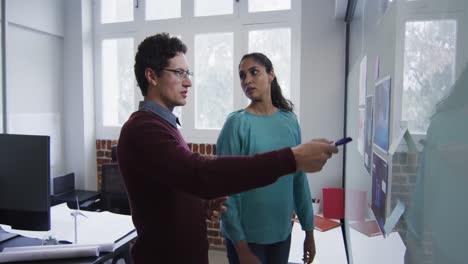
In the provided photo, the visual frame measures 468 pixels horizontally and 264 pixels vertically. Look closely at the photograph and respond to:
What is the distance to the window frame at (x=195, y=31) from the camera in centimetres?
327

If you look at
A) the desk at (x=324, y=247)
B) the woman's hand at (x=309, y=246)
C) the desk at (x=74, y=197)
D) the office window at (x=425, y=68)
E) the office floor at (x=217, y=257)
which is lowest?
the office floor at (x=217, y=257)

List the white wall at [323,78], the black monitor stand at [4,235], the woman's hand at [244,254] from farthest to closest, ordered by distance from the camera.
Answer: the white wall at [323,78], the black monitor stand at [4,235], the woman's hand at [244,254]

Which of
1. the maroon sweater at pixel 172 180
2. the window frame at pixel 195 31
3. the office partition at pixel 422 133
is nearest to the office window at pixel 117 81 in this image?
the window frame at pixel 195 31

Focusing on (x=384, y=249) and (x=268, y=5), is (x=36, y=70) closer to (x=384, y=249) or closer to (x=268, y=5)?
(x=268, y=5)

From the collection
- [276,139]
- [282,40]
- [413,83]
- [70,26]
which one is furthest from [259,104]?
[70,26]

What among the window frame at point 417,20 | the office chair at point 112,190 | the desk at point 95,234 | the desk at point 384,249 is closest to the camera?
the window frame at point 417,20

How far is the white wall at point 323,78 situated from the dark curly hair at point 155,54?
7.04 feet

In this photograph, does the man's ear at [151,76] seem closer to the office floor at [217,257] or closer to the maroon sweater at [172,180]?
the maroon sweater at [172,180]

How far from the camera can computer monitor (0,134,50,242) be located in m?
1.38

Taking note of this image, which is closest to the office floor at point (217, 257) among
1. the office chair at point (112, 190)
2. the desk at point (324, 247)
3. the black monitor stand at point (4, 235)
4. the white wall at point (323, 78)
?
the office chair at point (112, 190)

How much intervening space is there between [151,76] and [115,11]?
326cm

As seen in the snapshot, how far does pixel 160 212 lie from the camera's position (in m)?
1.01

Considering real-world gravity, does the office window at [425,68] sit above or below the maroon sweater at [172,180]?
above

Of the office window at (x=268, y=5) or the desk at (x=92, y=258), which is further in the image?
the office window at (x=268, y=5)
